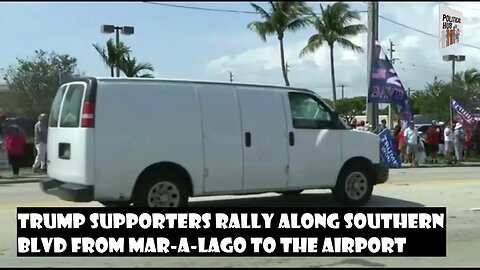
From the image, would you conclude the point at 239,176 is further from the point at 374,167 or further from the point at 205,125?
the point at 374,167

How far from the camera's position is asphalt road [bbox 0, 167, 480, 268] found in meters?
7.35

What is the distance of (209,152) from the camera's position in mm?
9602

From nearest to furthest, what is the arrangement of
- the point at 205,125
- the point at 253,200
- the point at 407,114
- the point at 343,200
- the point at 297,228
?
the point at 297,228 < the point at 205,125 < the point at 343,200 < the point at 253,200 < the point at 407,114

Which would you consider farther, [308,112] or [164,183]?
[308,112]

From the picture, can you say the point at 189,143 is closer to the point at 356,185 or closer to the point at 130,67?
the point at 356,185

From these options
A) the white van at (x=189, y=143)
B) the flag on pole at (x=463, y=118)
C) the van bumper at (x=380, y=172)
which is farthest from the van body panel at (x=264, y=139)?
the flag on pole at (x=463, y=118)

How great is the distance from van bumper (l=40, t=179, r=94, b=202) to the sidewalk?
27.1ft

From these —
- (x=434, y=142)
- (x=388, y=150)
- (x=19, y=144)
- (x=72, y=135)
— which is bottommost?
(x=388, y=150)

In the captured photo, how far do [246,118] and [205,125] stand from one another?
70 centimetres

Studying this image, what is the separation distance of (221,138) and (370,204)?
10.7 ft

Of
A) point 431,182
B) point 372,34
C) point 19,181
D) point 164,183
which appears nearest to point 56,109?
point 164,183

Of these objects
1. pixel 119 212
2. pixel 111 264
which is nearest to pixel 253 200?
pixel 119 212


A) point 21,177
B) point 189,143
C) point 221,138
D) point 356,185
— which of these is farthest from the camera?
point 21,177

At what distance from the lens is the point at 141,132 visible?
358 inches
